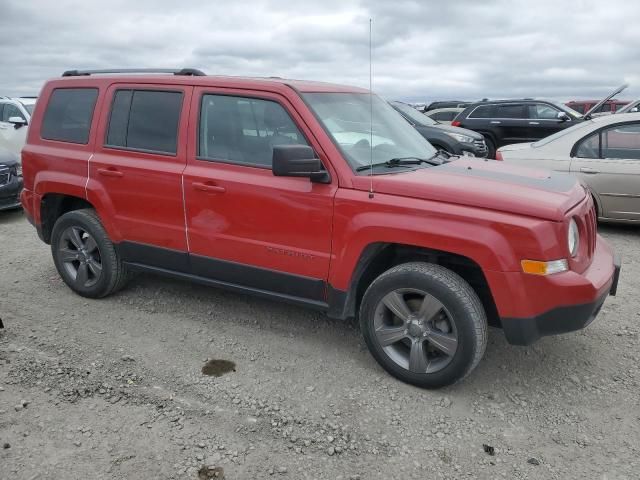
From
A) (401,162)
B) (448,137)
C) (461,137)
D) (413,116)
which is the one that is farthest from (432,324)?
(413,116)

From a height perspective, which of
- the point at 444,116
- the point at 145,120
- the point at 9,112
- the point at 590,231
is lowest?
the point at 590,231

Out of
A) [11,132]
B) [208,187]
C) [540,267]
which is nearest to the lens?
[540,267]

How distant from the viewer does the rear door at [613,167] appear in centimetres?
641

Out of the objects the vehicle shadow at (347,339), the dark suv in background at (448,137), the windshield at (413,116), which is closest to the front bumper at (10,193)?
A: the vehicle shadow at (347,339)

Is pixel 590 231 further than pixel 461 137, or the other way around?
pixel 461 137

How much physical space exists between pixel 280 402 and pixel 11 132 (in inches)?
403

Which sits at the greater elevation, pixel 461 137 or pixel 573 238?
pixel 461 137

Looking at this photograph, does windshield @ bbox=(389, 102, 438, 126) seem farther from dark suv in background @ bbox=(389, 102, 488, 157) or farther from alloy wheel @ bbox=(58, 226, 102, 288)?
alloy wheel @ bbox=(58, 226, 102, 288)

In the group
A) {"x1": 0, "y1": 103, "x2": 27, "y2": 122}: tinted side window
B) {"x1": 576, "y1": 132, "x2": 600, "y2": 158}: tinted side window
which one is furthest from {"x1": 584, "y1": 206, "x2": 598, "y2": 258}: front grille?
{"x1": 0, "y1": 103, "x2": 27, "y2": 122}: tinted side window

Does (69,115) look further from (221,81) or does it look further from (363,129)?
(363,129)

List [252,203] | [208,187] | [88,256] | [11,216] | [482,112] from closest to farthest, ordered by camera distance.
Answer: [252,203] → [208,187] → [88,256] → [11,216] → [482,112]

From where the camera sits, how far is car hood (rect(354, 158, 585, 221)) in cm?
300

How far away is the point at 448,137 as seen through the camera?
10.0 meters

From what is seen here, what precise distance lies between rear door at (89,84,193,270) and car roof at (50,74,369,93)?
66mm
